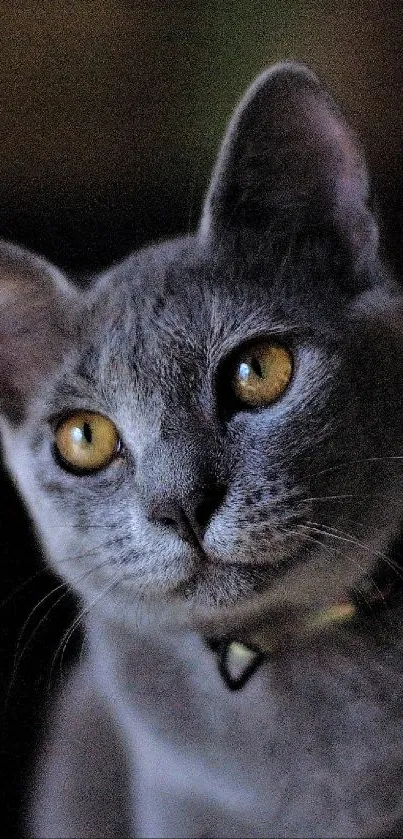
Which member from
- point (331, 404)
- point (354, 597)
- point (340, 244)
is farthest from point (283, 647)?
point (340, 244)

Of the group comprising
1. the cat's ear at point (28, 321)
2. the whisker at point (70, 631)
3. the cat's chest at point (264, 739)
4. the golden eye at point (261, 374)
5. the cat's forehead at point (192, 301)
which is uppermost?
the cat's ear at point (28, 321)

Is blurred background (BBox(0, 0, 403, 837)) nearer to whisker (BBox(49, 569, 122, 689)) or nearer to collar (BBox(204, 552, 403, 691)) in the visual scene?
whisker (BBox(49, 569, 122, 689))

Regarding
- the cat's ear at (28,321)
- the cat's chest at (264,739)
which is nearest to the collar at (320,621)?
the cat's chest at (264,739)

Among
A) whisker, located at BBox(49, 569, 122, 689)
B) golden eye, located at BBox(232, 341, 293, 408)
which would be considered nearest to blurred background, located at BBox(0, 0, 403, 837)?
whisker, located at BBox(49, 569, 122, 689)

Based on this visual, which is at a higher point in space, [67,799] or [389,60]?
[389,60]

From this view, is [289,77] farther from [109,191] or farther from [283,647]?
[283,647]

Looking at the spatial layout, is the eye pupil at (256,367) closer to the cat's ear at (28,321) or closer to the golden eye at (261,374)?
the golden eye at (261,374)

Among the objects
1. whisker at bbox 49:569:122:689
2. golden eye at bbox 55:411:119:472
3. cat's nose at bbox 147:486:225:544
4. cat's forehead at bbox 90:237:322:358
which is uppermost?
cat's forehead at bbox 90:237:322:358
